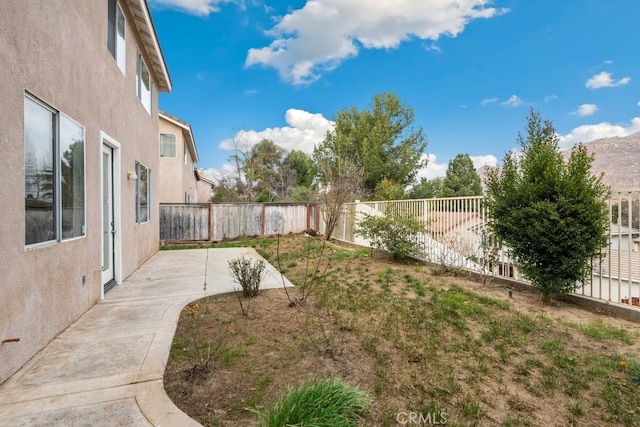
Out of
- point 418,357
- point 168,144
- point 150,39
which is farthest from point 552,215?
point 168,144

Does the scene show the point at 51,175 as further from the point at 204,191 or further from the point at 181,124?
the point at 204,191

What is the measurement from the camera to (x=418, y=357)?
10.2 ft

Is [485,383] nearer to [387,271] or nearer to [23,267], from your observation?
[23,267]

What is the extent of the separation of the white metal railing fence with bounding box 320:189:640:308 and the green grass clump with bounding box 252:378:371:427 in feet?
15.2

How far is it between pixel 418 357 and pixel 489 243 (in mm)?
4192

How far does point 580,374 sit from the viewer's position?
9.29 ft

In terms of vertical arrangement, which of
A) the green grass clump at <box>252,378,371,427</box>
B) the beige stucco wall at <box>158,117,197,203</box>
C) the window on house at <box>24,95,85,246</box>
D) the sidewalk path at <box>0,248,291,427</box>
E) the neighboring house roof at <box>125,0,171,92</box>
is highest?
the neighboring house roof at <box>125,0,171,92</box>

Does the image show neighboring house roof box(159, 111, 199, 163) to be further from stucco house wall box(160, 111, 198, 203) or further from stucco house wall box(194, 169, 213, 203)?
stucco house wall box(194, 169, 213, 203)

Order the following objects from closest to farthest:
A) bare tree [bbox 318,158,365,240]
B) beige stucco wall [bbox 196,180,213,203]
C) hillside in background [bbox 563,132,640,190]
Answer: hillside in background [bbox 563,132,640,190]
bare tree [bbox 318,158,365,240]
beige stucco wall [bbox 196,180,213,203]

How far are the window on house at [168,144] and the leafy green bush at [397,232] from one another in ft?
37.5

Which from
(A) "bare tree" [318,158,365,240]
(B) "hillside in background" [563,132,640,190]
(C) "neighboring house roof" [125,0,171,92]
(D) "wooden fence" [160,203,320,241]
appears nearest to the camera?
(C) "neighboring house roof" [125,0,171,92]

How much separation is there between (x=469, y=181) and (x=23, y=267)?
98.9 ft

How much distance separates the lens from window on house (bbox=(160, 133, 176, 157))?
15.5 metres

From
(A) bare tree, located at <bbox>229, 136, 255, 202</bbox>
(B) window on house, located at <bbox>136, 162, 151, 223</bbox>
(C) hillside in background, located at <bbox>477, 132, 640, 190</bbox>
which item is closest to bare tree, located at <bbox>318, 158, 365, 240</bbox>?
(C) hillside in background, located at <bbox>477, 132, 640, 190</bbox>
